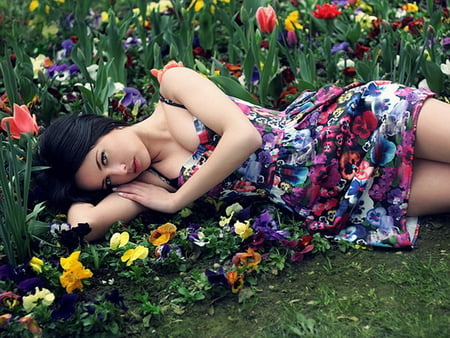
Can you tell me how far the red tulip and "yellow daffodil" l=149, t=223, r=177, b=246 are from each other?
121 cm

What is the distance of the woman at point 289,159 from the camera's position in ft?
8.69

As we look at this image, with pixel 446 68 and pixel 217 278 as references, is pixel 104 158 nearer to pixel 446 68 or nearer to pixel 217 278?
pixel 217 278

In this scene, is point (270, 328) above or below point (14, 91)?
below

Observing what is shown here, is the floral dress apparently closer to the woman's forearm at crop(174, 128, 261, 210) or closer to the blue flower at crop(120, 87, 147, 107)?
the woman's forearm at crop(174, 128, 261, 210)

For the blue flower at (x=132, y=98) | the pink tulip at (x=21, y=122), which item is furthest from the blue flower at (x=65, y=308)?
the blue flower at (x=132, y=98)

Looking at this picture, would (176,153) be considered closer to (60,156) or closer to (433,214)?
(60,156)

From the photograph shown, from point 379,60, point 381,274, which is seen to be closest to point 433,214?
point 381,274

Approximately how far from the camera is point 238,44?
4.00 m

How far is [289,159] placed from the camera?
2770 millimetres

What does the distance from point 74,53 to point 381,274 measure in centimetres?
188

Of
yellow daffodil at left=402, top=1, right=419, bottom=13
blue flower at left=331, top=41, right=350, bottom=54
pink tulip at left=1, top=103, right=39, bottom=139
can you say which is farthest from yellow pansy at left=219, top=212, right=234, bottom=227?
yellow daffodil at left=402, top=1, right=419, bottom=13

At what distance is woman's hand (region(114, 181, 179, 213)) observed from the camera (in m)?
2.77

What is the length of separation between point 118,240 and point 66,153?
38 cm

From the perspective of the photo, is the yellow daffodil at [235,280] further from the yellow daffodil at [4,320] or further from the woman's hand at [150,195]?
the yellow daffodil at [4,320]
